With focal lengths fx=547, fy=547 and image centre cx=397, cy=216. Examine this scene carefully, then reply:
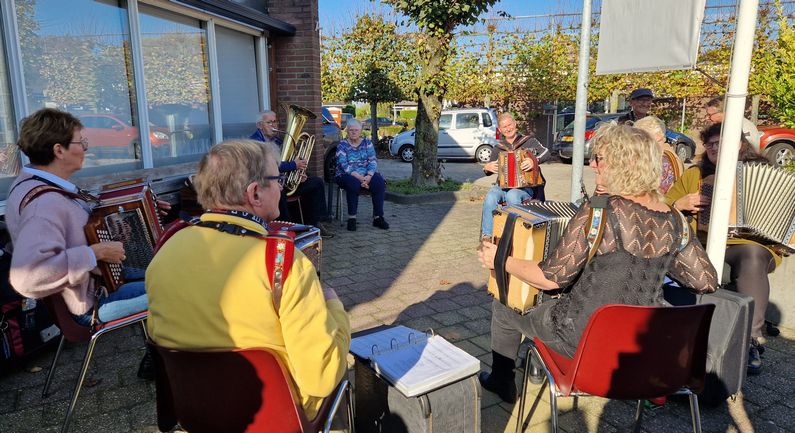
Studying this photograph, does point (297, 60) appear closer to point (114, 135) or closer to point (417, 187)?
point (114, 135)

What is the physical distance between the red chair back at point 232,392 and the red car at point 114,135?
3589mm

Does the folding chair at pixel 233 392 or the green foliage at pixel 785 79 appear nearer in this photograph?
the folding chair at pixel 233 392

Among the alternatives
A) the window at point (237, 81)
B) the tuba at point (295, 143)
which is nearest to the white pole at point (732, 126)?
the tuba at point (295, 143)

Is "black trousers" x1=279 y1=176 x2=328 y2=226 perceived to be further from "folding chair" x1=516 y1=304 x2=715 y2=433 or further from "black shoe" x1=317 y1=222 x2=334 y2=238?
"folding chair" x1=516 y1=304 x2=715 y2=433

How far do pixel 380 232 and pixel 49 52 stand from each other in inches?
161

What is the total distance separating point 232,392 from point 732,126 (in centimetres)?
276

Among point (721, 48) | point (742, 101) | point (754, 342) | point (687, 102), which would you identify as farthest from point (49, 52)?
point (687, 102)

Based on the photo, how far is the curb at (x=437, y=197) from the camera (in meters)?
9.41

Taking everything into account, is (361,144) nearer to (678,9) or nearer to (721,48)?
(678,9)

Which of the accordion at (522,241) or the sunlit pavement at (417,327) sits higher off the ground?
the accordion at (522,241)

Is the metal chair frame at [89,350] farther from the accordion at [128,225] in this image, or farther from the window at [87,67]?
the window at [87,67]

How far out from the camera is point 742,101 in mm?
2844

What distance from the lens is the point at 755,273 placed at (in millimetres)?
3607

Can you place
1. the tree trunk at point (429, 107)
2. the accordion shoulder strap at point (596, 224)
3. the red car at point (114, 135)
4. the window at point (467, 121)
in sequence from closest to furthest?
the accordion shoulder strap at point (596, 224)
the red car at point (114, 135)
the tree trunk at point (429, 107)
the window at point (467, 121)
